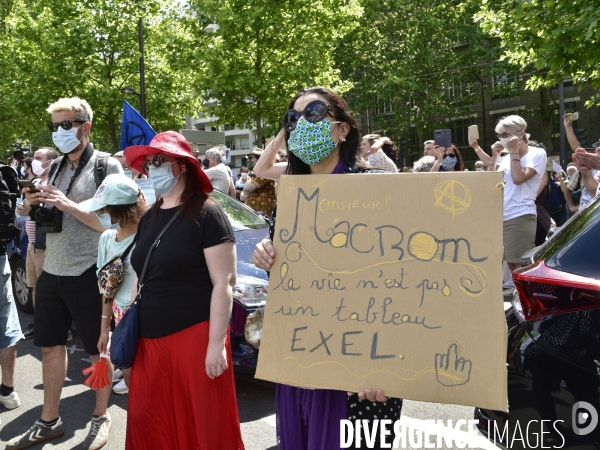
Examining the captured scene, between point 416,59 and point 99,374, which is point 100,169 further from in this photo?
point 416,59

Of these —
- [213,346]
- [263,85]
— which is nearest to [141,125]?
[213,346]

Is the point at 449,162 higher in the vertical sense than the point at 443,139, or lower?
lower

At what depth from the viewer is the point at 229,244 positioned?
10.3 ft

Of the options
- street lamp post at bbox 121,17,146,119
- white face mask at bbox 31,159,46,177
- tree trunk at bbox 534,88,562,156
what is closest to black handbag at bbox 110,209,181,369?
white face mask at bbox 31,159,46,177

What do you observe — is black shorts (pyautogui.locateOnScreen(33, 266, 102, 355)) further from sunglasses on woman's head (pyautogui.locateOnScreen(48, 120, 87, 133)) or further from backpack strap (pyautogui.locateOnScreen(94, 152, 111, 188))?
sunglasses on woman's head (pyautogui.locateOnScreen(48, 120, 87, 133))

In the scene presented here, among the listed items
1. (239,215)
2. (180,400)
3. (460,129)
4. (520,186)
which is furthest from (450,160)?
(460,129)

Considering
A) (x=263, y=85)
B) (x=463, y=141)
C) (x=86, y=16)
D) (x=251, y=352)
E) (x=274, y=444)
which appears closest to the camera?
(x=274, y=444)

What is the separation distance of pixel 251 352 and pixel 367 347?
2.87 metres

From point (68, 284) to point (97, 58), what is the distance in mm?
21519

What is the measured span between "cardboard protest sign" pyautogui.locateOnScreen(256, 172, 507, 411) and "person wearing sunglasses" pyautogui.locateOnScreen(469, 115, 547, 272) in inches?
175

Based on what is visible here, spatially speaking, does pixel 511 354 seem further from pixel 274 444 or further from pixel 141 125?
pixel 141 125

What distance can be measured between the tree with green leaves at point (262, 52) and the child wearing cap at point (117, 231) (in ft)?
54.8

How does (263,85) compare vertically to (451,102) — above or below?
below

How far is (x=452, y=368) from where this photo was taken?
2.15 meters
